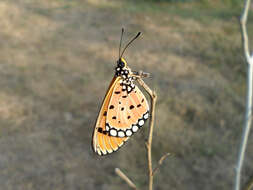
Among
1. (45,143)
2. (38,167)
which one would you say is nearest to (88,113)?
(45,143)

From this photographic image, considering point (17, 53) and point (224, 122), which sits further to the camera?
point (17, 53)

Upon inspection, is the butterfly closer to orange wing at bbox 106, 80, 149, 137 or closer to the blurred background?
orange wing at bbox 106, 80, 149, 137

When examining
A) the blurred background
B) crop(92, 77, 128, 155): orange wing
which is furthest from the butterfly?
the blurred background

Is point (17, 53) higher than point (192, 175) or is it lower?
higher

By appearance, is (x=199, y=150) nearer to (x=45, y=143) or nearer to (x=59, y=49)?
(x=45, y=143)

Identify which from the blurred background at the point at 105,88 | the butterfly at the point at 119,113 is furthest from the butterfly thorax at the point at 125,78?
the blurred background at the point at 105,88

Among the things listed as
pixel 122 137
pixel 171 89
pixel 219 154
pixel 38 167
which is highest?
pixel 122 137

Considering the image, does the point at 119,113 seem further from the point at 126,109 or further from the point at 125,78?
the point at 125,78
